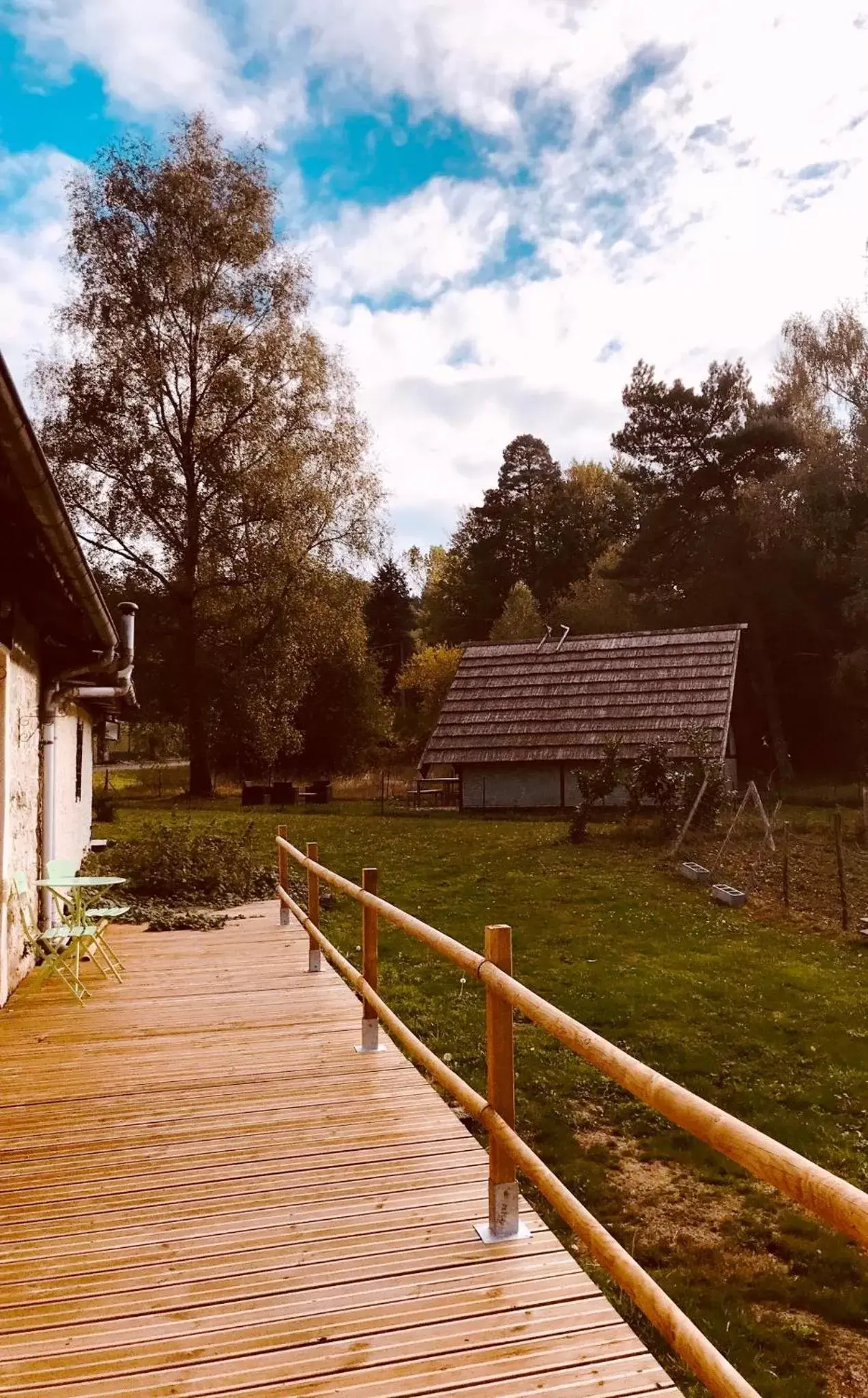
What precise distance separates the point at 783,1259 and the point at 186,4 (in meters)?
8.68

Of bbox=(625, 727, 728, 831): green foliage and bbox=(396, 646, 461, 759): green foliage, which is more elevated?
bbox=(396, 646, 461, 759): green foliage

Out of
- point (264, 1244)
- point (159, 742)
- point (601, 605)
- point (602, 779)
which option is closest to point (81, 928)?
point (264, 1244)

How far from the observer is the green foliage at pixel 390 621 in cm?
5382

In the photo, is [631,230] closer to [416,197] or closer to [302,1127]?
[416,197]

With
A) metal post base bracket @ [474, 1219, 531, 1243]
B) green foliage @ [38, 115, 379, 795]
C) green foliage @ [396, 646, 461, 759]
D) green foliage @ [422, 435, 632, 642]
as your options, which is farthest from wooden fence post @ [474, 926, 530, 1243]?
green foliage @ [422, 435, 632, 642]

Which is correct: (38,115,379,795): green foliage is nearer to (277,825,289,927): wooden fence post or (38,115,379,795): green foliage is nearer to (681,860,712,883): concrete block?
(681,860,712,883): concrete block

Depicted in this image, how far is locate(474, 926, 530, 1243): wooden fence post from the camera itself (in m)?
3.12

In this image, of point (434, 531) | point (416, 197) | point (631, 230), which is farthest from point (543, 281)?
point (434, 531)

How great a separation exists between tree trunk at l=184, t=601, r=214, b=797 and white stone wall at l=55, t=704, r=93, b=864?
9.12 m

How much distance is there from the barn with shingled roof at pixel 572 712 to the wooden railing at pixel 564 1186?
17.8 metres

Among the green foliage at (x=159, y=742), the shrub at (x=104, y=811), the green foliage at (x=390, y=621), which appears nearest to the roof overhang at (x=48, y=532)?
the shrub at (x=104, y=811)

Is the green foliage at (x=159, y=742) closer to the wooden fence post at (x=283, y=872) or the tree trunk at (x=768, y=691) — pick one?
the tree trunk at (x=768, y=691)

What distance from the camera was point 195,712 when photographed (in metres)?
24.7

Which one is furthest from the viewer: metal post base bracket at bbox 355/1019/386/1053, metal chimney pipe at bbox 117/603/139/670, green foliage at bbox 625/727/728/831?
green foliage at bbox 625/727/728/831
